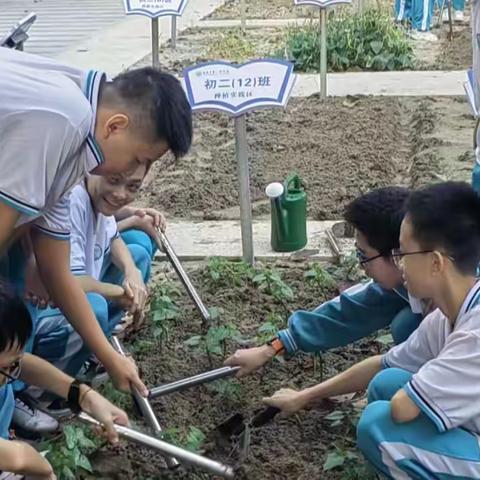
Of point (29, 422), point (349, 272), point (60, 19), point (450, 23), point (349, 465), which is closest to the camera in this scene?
point (349, 465)

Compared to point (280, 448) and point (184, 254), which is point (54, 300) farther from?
point (184, 254)

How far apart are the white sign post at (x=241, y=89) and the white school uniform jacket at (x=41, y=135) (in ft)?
6.65

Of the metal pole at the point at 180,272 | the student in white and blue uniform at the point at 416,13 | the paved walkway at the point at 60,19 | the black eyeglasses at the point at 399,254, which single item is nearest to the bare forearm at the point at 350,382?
the black eyeglasses at the point at 399,254

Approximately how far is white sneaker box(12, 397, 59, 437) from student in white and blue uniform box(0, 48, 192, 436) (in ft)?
1.51

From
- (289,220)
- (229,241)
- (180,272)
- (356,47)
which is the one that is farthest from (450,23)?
(180,272)

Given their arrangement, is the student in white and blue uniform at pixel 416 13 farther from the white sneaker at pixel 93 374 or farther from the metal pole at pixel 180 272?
the white sneaker at pixel 93 374

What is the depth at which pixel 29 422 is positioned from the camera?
11.0 ft

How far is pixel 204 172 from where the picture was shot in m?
6.64

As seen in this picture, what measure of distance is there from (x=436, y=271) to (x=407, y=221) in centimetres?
16

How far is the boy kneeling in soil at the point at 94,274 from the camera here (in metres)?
3.43

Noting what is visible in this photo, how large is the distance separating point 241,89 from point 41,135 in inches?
92.1

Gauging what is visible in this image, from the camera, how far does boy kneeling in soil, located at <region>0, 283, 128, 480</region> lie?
258cm

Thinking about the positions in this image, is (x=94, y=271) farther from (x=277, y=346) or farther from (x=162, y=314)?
(x=277, y=346)

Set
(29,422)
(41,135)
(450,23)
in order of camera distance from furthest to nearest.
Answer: (450,23), (29,422), (41,135)
